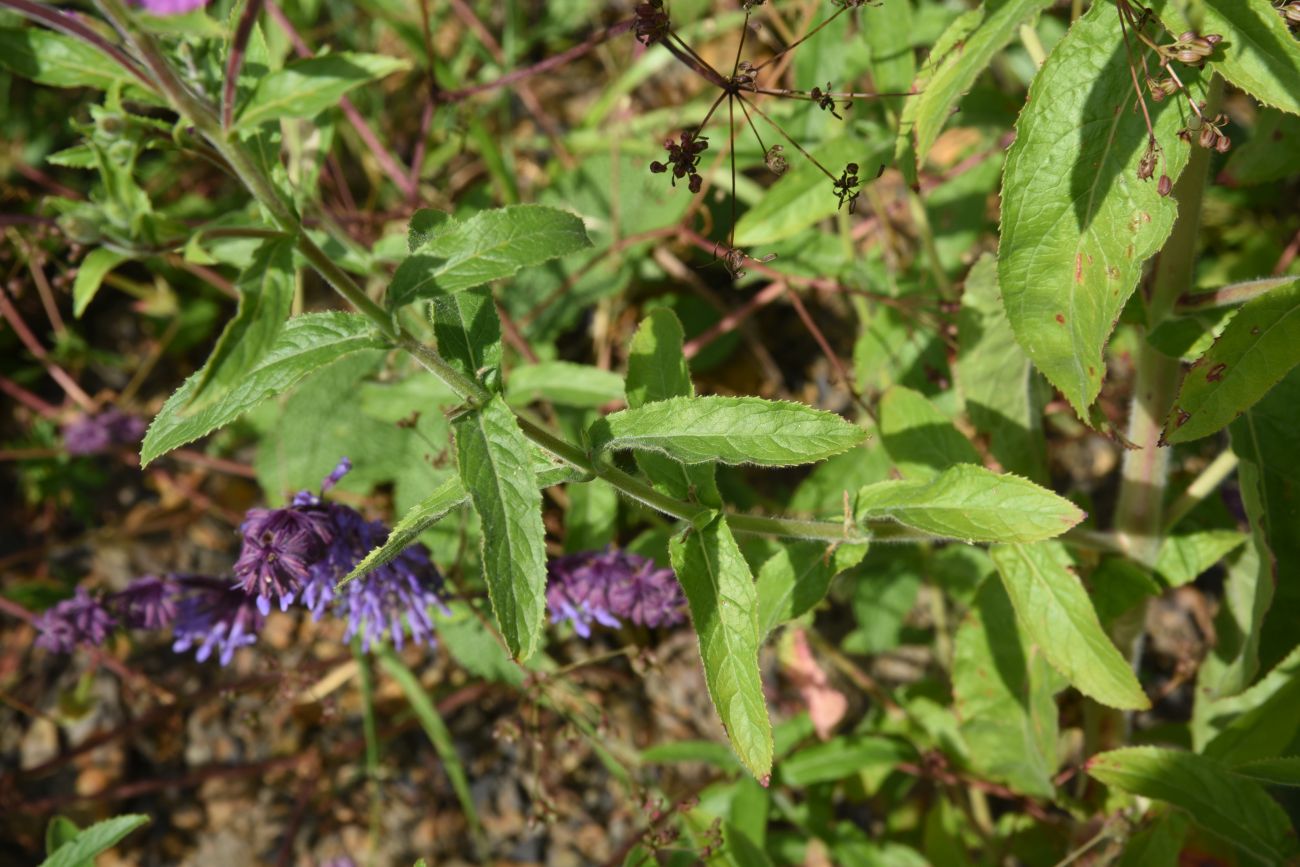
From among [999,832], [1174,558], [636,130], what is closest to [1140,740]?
[999,832]

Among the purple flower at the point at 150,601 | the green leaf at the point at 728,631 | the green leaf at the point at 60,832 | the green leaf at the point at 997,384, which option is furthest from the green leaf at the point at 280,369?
the green leaf at the point at 997,384

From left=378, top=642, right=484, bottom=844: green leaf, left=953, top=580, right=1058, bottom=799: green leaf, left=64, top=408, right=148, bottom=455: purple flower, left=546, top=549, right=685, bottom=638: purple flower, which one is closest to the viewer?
left=546, top=549, right=685, bottom=638: purple flower

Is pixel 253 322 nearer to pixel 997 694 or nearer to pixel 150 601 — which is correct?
pixel 150 601

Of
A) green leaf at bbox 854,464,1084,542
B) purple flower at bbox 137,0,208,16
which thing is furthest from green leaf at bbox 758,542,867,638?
purple flower at bbox 137,0,208,16

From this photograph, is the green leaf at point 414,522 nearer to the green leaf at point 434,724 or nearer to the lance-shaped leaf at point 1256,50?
the lance-shaped leaf at point 1256,50

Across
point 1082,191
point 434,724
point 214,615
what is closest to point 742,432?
point 1082,191

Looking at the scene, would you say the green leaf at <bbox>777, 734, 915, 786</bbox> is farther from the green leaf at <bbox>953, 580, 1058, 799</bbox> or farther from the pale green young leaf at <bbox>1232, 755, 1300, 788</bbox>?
the pale green young leaf at <bbox>1232, 755, 1300, 788</bbox>
